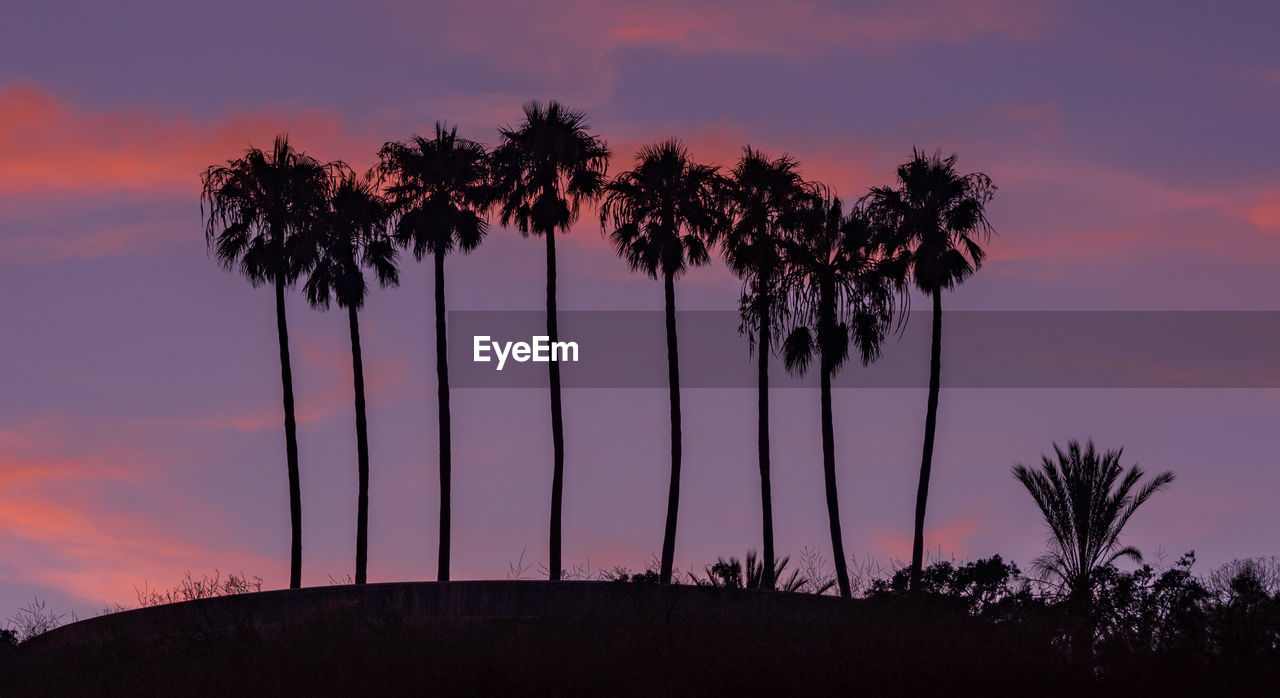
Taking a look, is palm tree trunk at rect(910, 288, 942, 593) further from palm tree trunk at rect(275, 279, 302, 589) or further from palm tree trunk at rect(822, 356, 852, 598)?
palm tree trunk at rect(275, 279, 302, 589)

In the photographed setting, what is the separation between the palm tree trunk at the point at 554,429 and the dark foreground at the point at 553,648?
9.46 m

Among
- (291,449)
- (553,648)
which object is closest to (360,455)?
(291,449)

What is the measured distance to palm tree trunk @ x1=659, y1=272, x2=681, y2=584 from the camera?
48781 mm

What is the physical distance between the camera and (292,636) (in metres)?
36.3

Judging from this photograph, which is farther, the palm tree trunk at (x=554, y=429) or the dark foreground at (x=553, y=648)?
the palm tree trunk at (x=554, y=429)

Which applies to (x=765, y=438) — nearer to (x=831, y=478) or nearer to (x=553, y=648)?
(x=831, y=478)

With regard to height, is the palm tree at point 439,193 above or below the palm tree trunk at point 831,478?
above

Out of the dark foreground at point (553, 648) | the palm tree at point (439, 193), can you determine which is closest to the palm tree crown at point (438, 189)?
the palm tree at point (439, 193)

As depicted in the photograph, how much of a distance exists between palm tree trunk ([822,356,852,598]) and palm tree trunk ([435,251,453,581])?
1144 cm

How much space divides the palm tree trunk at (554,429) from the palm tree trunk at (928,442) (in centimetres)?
1020

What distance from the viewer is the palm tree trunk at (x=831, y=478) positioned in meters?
49.9

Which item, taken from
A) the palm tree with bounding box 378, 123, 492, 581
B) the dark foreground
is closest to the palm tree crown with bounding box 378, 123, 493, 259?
the palm tree with bounding box 378, 123, 492, 581

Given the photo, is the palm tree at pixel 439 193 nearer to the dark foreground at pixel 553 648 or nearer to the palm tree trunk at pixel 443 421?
the palm tree trunk at pixel 443 421

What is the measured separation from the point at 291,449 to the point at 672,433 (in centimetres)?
1192
